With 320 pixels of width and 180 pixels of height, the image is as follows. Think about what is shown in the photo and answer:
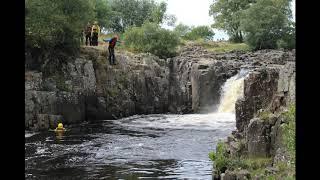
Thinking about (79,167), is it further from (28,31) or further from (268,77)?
(28,31)

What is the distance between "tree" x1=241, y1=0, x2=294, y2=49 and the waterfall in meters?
12.0

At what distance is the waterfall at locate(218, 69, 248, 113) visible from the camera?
35.8 meters

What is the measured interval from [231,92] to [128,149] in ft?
54.5

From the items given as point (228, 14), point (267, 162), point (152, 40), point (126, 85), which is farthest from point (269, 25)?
point (267, 162)

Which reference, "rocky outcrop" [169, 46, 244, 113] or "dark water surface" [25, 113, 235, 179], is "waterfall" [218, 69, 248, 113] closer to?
"rocky outcrop" [169, 46, 244, 113]

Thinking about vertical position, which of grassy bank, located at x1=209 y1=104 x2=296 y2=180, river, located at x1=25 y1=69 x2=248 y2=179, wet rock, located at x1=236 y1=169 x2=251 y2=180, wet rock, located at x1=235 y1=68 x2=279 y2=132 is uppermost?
wet rock, located at x1=235 y1=68 x2=279 y2=132

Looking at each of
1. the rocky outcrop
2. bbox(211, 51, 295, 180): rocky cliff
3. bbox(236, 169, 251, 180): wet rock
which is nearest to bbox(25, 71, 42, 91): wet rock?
the rocky outcrop

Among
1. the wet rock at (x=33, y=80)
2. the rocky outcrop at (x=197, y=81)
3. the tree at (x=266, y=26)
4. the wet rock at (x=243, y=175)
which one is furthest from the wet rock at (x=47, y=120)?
the tree at (x=266, y=26)

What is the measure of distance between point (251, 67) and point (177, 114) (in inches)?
287

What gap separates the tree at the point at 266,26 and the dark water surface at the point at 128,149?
60.4ft

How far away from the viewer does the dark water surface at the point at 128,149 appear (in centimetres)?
1719
